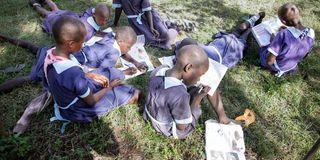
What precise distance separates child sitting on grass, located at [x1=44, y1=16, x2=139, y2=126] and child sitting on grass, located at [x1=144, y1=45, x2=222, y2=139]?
43 centimetres

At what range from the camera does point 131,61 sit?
4.07 metres

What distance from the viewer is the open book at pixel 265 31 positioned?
4266mm

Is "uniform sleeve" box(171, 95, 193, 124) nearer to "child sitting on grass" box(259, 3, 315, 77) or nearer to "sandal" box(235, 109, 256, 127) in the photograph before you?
"sandal" box(235, 109, 256, 127)

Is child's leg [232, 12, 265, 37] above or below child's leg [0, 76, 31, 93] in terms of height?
above

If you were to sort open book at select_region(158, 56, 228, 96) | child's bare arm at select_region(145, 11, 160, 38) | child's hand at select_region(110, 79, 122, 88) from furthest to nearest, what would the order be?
1. child's bare arm at select_region(145, 11, 160, 38)
2. child's hand at select_region(110, 79, 122, 88)
3. open book at select_region(158, 56, 228, 96)

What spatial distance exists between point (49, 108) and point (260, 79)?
249 cm

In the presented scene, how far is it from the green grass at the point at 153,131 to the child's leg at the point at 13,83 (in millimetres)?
60

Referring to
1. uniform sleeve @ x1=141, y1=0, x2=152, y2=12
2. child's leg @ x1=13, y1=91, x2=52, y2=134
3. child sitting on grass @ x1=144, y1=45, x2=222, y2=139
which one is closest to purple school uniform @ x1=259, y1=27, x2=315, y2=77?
child sitting on grass @ x1=144, y1=45, x2=222, y2=139

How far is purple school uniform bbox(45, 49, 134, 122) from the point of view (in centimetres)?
277

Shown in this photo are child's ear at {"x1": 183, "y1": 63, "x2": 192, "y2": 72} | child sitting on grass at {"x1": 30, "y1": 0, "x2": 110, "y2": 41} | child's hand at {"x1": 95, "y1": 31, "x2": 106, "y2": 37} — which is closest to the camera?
child's ear at {"x1": 183, "y1": 63, "x2": 192, "y2": 72}

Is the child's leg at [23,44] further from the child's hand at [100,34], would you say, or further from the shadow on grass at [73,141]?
the shadow on grass at [73,141]

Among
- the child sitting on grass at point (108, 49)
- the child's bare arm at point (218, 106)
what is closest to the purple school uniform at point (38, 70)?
the child sitting on grass at point (108, 49)

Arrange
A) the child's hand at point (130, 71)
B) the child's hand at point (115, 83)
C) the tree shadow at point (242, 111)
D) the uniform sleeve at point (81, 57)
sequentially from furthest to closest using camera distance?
the child's hand at point (130, 71), the uniform sleeve at point (81, 57), the child's hand at point (115, 83), the tree shadow at point (242, 111)

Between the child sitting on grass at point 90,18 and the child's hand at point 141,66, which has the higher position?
the child sitting on grass at point 90,18
